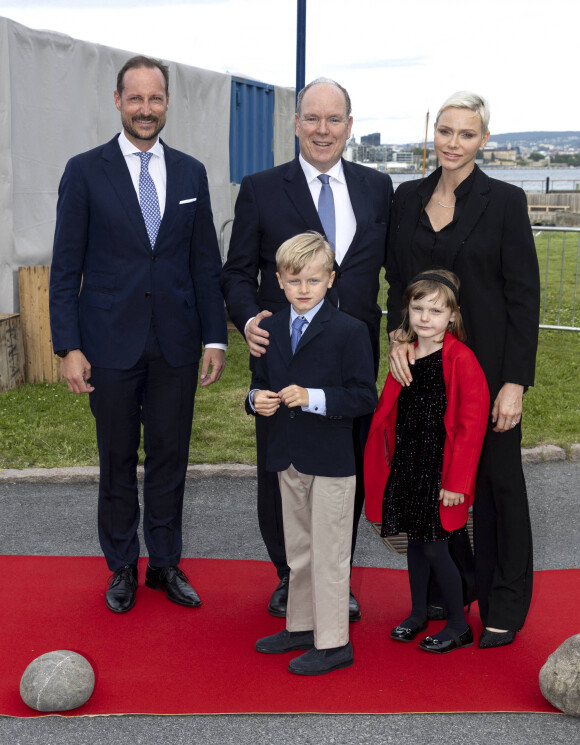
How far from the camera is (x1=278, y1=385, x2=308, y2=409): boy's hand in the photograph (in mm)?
3328

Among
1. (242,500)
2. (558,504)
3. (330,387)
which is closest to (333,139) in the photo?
(330,387)

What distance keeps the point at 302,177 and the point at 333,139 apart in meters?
0.23

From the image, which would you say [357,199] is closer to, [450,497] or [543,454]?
[450,497]

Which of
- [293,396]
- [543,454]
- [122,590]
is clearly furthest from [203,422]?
[293,396]

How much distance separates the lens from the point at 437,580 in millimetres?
3754

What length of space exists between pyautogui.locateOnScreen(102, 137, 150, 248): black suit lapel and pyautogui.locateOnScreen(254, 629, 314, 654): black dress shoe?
1768 millimetres

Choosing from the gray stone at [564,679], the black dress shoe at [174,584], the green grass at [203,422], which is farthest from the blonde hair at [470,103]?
the green grass at [203,422]

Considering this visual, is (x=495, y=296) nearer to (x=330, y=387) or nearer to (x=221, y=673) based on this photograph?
(x=330, y=387)

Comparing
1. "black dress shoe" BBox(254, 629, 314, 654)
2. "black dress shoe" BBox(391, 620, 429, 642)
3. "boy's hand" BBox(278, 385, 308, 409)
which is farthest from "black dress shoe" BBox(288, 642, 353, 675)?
"boy's hand" BBox(278, 385, 308, 409)

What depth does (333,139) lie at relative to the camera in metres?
3.72

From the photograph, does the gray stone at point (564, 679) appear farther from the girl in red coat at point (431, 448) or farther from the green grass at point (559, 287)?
the green grass at point (559, 287)

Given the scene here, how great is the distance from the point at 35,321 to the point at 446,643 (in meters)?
5.85

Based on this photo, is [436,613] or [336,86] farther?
[436,613]

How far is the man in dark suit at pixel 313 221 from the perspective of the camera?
3.73 m
